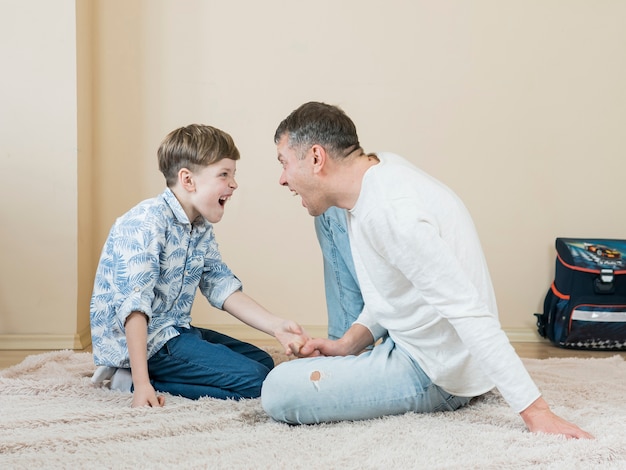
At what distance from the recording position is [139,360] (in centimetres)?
173

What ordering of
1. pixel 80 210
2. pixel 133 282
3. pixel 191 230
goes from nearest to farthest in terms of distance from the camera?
pixel 133 282 → pixel 191 230 → pixel 80 210

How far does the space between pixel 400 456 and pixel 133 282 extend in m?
0.76

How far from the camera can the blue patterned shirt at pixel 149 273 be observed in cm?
179

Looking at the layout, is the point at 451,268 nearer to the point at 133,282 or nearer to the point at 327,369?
the point at 327,369

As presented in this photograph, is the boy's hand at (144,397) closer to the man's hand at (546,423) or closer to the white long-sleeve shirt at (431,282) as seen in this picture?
the white long-sleeve shirt at (431,282)

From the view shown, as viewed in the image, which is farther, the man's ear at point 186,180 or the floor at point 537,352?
the floor at point 537,352

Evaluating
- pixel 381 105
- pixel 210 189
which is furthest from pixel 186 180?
pixel 381 105

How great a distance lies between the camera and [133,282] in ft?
5.84

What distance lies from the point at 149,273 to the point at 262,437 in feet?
1.68

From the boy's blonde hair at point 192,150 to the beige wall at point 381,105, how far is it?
39.2 inches

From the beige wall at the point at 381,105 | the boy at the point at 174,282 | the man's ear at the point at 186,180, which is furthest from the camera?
the beige wall at the point at 381,105

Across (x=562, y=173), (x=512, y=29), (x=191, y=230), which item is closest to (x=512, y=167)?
(x=562, y=173)

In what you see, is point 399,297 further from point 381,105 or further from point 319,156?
point 381,105

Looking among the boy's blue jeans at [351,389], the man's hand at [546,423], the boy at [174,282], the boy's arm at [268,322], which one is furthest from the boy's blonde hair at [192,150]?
the man's hand at [546,423]
